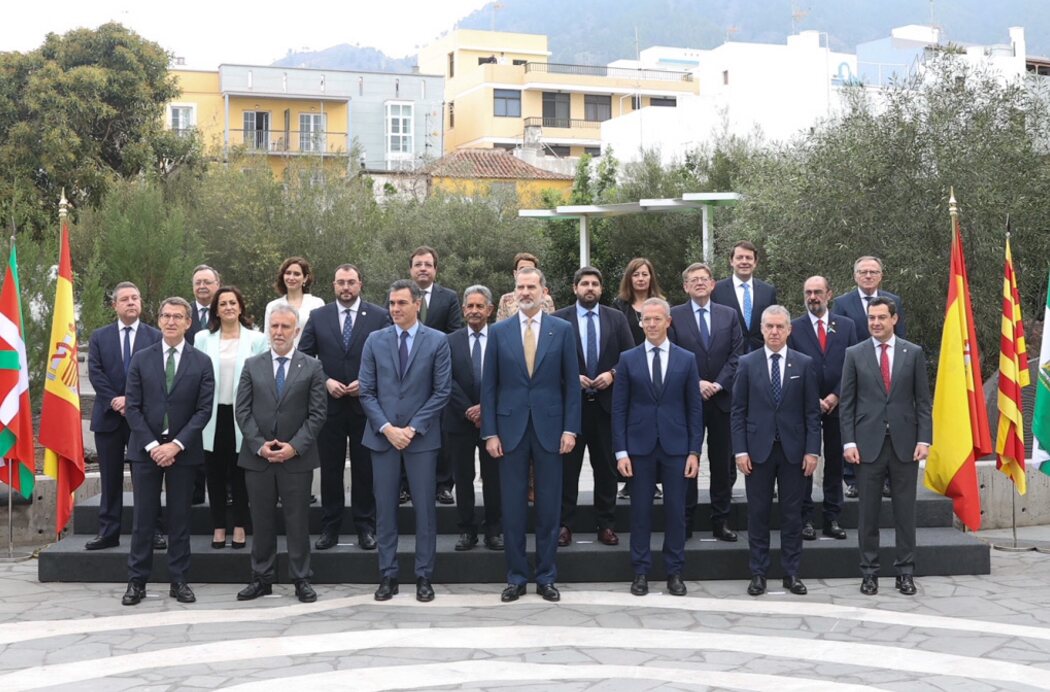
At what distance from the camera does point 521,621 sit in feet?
23.9

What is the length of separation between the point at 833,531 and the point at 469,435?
2.80 metres

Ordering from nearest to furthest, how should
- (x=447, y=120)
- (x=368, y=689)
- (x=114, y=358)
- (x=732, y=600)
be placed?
(x=368, y=689) → (x=732, y=600) → (x=114, y=358) → (x=447, y=120)

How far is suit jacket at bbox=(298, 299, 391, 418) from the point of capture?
8641 mm

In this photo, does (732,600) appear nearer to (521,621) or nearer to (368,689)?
(521,621)

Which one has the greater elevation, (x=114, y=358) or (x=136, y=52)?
(x=136, y=52)

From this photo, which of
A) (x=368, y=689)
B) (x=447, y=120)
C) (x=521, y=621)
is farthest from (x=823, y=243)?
(x=447, y=120)

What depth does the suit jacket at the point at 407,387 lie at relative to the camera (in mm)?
7891

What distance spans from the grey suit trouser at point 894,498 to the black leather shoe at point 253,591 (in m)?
4.04

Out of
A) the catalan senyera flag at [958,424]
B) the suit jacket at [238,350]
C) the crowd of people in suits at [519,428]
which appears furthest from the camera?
the catalan senyera flag at [958,424]

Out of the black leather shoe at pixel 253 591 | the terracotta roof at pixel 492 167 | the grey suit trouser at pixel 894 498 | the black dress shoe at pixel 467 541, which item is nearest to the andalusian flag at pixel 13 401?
the black leather shoe at pixel 253 591

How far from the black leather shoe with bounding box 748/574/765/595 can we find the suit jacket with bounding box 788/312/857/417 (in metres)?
1.50

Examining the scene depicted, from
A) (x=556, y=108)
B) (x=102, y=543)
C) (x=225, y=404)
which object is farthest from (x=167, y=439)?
(x=556, y=108)

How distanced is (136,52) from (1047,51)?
7196 inches

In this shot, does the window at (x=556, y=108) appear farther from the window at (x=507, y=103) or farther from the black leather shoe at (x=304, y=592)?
the black leather shoe at (x=304, y=592)
